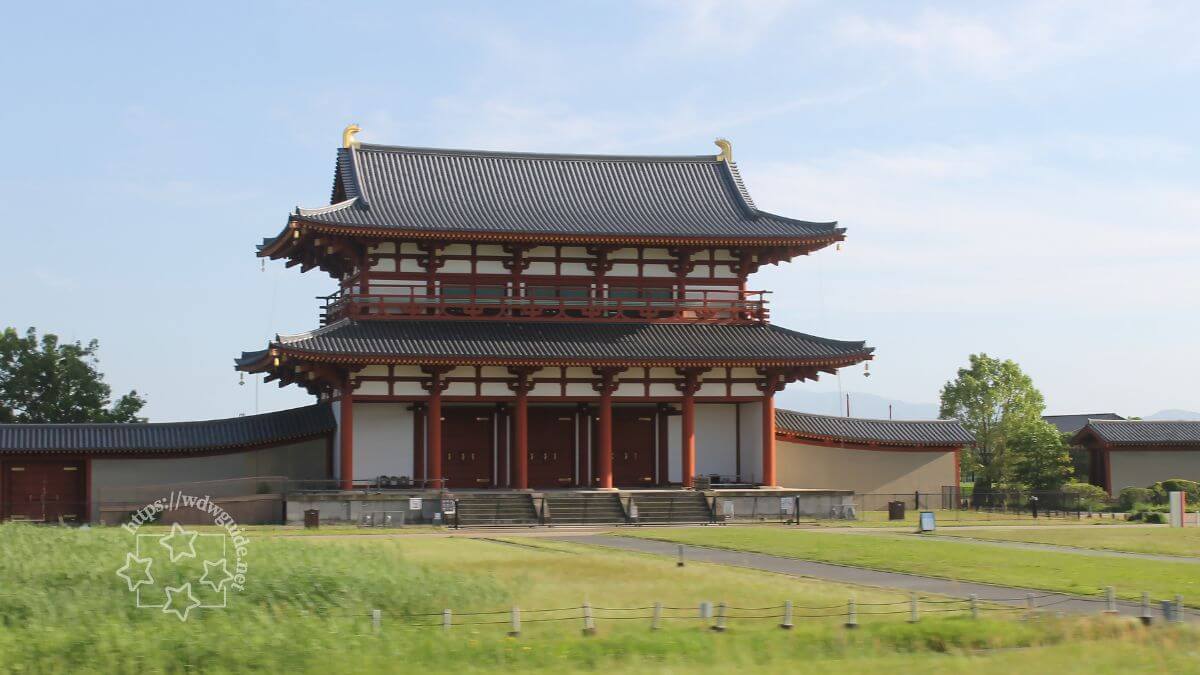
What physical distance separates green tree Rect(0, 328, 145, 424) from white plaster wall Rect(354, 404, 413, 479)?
1615cm

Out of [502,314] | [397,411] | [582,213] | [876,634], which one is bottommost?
[876,634]

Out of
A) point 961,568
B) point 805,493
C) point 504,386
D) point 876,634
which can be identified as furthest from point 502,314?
point 876,634

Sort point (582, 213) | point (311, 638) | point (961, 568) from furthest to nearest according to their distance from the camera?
1. point (582, 213)
2. point (961, 568)
3. point (311, 638)

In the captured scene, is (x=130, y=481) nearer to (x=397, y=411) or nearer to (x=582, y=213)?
(x=397, y=411)

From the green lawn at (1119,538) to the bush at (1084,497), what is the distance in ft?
30.4

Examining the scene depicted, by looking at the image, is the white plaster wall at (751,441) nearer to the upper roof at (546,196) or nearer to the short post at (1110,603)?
the upper roof at (546,196)

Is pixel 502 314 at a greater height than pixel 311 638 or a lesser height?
greater

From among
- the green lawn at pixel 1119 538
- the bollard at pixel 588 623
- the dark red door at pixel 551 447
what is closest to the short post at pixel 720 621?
the bollard at pixel 588 623

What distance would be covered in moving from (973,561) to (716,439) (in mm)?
23247

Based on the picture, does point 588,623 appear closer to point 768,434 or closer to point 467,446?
point 467,446

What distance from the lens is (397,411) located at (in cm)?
5050

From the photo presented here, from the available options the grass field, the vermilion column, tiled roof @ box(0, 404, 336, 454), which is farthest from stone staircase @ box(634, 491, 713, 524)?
the grass field

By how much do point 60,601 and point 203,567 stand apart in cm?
265

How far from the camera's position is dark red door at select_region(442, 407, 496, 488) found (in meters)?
51.5
